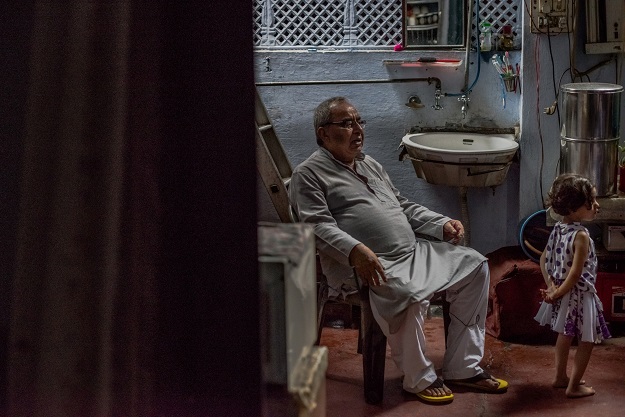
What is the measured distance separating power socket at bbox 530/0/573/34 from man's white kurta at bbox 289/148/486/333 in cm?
136

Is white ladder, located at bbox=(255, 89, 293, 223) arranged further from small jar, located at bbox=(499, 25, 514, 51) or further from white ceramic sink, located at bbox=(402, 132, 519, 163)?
small jar, located at bbox=(499, 25, 514, 51)

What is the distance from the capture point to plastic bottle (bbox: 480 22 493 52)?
5305 millimetres

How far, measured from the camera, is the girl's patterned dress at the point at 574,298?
4.20 meters

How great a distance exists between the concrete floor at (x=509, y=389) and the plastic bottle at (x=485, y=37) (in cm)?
168

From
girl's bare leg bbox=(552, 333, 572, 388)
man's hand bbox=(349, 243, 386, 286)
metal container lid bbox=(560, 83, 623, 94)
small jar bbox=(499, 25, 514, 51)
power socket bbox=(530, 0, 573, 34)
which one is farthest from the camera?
small jar bbox=(499, 25, 514, 51)

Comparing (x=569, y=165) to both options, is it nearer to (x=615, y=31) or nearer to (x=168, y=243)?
(x=615, y=31)

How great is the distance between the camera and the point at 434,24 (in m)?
5.44

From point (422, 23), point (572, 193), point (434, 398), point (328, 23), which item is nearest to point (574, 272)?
point (572, 193)

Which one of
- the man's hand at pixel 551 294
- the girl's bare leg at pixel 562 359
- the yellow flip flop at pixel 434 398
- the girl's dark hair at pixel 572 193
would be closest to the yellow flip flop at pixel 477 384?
the yellow flip flop at pixel 434 398

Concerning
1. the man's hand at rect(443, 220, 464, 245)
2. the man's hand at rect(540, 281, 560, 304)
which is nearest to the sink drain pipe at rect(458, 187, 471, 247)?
the man's hand at rect(443, 220, 464, 245)

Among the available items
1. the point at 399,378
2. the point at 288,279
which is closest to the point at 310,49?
the point at 399,378

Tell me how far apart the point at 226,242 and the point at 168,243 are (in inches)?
2.5

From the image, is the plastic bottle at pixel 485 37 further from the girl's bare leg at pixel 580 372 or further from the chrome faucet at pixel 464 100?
the girl's bare leg at pixel 580 372

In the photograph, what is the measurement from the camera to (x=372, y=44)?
5508 millimetres
